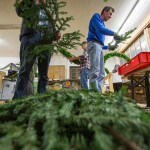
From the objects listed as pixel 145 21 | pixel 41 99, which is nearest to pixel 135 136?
pixel 41 99

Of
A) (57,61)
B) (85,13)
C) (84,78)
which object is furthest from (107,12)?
(57,61)

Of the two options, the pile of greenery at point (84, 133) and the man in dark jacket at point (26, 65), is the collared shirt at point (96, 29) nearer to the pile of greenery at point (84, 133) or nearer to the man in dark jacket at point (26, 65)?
the man in dark jacket at point (26, 65)

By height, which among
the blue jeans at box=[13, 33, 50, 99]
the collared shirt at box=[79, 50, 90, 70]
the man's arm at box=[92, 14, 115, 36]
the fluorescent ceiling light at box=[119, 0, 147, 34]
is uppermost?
the fluorescent ceiling light at box=[119, 0, 147, 34]

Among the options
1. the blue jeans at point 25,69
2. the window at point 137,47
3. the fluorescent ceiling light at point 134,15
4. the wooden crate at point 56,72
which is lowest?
the blue jeans at point 25,69

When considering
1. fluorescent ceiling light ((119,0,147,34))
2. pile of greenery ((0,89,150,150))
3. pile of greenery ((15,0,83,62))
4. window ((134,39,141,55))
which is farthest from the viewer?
window ((134,39,141,55))

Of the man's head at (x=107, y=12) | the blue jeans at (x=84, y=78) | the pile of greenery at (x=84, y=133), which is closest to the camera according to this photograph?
the pile of greenery at (x=84, y=133)

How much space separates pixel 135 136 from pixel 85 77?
6.63 ft

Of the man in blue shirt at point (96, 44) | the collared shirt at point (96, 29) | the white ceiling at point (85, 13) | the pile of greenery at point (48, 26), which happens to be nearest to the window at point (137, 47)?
the white ceiling at point (85, 13)

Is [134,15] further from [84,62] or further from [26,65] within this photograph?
[26,65]

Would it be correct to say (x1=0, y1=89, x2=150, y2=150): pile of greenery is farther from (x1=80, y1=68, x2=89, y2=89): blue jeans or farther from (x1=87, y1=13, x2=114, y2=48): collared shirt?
(x1=80, y1=68, x2=89, y2=89): blue jeans

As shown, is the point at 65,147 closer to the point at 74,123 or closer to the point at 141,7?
the point at 74,123

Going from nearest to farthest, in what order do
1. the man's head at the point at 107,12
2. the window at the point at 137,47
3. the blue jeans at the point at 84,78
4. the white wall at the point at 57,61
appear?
the man's head at the point at 107,12
the blue jeans at the point at 84,78
the window at the point at 137,47
the white wall at the point at 57,61

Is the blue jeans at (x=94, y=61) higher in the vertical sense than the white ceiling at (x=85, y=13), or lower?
lower

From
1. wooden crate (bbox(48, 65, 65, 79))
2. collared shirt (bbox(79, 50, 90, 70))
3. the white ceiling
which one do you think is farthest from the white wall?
collared shirt (bbox(79, 50, 90, 70))
